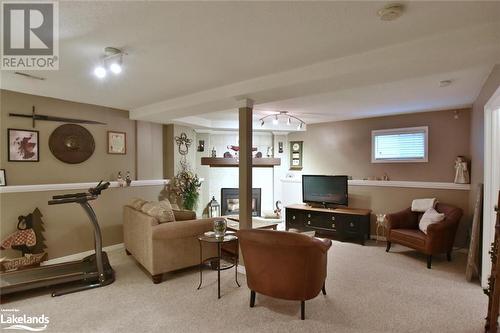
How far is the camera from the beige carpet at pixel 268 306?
2479mm

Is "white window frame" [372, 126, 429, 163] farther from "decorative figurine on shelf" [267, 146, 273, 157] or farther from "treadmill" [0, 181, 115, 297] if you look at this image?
"treadmill" [0, 181, 115, 297]

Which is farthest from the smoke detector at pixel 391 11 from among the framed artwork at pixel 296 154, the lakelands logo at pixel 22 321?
the framed artwork at pixel 296 154

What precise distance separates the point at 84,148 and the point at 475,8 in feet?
16.3

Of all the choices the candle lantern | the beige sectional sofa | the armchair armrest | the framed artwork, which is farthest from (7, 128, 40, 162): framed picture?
the armchair armrest

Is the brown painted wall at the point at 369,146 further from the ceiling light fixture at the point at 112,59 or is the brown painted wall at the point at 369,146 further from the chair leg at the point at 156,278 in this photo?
the ceiling light fixture at the point at 112,59

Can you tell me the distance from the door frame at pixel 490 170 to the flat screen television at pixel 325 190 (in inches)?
101

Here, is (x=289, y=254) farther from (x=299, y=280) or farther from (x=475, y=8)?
(x=475, y=8)

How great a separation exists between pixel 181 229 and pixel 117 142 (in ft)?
7.97

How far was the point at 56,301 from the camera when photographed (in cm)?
293

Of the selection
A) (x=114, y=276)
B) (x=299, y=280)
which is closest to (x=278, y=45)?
(x=299, y=280)

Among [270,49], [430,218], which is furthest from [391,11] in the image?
[430,218]

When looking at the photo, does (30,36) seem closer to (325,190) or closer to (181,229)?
(181,229)

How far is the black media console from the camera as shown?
5129mm

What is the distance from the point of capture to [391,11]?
5.77 feet
